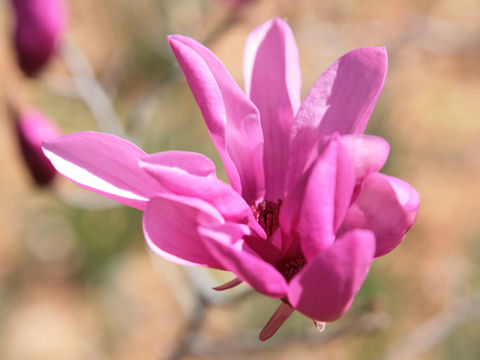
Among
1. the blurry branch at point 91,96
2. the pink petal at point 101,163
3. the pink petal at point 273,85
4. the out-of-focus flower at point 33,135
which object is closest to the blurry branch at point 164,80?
the blurry branch at point 91,96

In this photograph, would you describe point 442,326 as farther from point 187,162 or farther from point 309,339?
point 187,162

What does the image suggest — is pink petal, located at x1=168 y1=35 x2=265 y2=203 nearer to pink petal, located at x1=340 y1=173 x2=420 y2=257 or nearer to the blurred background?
pink petal, located at x1=340 y1=173 x2=420 y2=257

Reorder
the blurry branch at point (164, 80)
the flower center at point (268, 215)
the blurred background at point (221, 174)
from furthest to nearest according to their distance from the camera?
the blurred background at point (221, 174), the blurry branch at point (164, 80), the flower center at point (268, 215)

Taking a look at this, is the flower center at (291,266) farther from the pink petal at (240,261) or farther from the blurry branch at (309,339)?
the blurry branch at (309,339)

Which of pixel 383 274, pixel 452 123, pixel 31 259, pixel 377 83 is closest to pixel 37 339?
pixel 31 259

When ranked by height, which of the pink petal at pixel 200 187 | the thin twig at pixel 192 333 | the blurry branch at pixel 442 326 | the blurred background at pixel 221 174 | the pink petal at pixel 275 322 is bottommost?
the blurred background at pixel 221 174

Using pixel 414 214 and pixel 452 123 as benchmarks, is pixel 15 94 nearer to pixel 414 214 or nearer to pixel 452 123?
pixel 414 214

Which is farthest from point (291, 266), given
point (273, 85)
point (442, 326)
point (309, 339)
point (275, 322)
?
point (442, 326)
